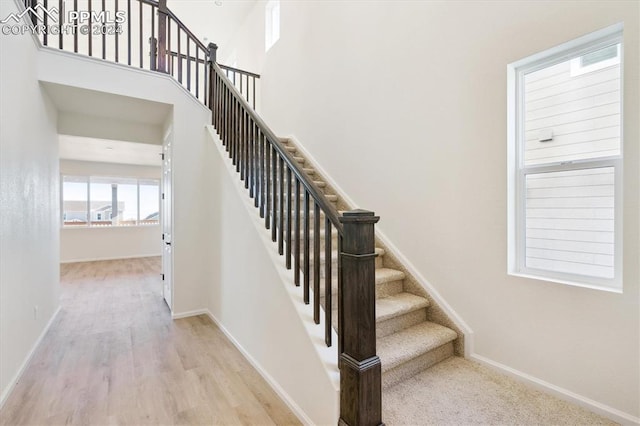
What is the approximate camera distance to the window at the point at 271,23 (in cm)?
512

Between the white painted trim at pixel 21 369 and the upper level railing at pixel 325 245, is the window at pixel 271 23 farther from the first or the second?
the white painted trim at pixel 21 369

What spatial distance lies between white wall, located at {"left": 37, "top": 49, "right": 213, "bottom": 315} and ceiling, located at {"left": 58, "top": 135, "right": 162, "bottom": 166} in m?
1.63

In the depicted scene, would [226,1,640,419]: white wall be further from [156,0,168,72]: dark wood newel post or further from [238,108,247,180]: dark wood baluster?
[156,0,168,72]: dark wood newel post

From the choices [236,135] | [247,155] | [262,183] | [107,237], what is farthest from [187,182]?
[107,237]

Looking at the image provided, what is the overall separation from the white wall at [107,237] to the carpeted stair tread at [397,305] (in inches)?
307

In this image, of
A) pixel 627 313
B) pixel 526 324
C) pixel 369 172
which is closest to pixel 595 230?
Result: pixel 627 313

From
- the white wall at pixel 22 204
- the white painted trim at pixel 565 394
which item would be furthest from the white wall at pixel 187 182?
the white painted trim at pixel 565 394

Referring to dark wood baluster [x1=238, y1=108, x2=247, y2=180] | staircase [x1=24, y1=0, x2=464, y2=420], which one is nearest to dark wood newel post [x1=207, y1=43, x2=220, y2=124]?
staircase [x1=24, y1=0, x2=464, y2=420]

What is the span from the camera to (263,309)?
7.52 ft

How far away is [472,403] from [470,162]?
155cm

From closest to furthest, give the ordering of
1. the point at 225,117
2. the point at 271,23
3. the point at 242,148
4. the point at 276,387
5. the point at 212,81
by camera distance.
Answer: the point at 276,387, the point at 242,148, the point at 225,117, the point at 212,81, the point at 271,23

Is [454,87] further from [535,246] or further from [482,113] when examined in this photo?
[535,246]

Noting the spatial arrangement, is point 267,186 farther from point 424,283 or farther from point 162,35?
point 162,35

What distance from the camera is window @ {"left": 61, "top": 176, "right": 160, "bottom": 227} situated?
7.44 meters
